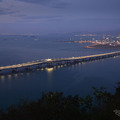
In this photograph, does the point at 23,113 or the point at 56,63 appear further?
the point at 56,63

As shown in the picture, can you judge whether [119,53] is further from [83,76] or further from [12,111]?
[12,111]

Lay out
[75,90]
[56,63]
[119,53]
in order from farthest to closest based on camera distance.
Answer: [119,53]
[56,63]
[75,90]

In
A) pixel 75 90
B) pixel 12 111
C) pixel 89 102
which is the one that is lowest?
pixel 75 90

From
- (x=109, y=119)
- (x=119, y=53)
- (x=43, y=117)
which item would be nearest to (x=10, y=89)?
(x=43, y=117)

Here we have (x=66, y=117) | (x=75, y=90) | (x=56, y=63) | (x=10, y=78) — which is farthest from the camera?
(x=56, y=63)

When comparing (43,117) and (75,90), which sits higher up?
(43,117)

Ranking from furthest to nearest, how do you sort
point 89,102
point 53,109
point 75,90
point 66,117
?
point 75,90
point 89,102
point 53,109
point 66,117

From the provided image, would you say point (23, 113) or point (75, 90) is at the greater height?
point (23, 113)

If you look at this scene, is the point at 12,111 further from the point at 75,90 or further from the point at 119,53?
the point at 119,53

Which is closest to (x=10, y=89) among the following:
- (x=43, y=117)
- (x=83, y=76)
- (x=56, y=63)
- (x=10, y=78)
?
(x=10, y=78)
